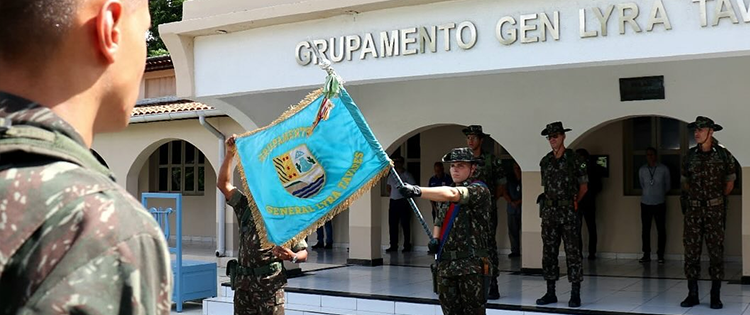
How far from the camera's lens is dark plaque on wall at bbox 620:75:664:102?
1011cm

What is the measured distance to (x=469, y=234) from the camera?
6500 millimetres

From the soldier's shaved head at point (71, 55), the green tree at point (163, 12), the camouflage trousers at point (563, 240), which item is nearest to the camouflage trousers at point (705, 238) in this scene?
the camouflage trousers at point (563, 240)

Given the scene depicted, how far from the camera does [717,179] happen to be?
843 cm

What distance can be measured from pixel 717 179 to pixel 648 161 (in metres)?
4.44

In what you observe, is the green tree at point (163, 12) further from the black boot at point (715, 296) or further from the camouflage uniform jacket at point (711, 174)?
the black boot at point (715, 296)

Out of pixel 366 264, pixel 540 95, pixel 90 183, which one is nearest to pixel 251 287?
pixel 90 183

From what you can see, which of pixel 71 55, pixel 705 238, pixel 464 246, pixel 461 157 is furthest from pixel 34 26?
pixel 705 238

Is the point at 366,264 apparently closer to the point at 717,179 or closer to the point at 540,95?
the point at 540,95

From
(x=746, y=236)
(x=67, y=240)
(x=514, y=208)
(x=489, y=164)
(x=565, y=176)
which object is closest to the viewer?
(x=67, y=240)

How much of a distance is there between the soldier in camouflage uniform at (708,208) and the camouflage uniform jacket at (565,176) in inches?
45.4

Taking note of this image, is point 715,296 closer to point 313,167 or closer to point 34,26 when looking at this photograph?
point 313,167

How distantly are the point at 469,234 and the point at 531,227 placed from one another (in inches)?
200

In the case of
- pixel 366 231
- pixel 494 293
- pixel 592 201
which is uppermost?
pixel 592 201

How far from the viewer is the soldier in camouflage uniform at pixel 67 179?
1.05m
